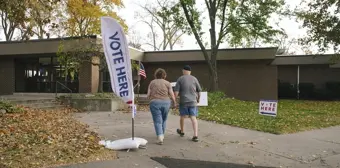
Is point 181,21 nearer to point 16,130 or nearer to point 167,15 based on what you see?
point 167,15

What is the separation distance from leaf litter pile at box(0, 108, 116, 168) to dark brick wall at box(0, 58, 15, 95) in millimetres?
19174

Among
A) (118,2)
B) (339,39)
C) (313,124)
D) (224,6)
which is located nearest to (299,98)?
(339,39)

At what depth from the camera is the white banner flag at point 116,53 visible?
23.7 ft

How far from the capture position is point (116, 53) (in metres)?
7.25

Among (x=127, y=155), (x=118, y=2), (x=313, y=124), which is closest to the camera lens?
(x=127, y=155)

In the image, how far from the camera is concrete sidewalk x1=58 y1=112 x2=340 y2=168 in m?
6.85

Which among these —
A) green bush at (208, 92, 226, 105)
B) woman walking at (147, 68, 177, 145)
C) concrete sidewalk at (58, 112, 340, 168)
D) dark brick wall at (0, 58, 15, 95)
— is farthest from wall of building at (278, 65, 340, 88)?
woman walking at (147, 68, 177, 145)

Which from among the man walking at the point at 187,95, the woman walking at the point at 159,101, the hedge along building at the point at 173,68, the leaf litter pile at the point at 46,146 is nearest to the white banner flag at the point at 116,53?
the woman walking at the point at 159,101

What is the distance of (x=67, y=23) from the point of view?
3659cm

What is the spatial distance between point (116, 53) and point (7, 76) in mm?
23310

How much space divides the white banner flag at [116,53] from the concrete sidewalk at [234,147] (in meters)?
1.46

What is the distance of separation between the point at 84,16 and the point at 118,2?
12.3ft

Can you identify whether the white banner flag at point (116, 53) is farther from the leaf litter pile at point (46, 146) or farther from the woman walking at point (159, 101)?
the leaf litter pile at point (46, 146)

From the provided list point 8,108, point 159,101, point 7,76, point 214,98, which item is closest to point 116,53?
point 159,101
